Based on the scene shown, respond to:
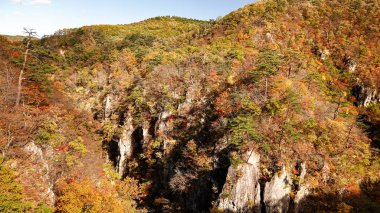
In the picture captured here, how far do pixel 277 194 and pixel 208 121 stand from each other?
14412 millimetres

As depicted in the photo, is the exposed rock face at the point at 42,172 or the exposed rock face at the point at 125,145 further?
the exposed rock face at the point at 125,145

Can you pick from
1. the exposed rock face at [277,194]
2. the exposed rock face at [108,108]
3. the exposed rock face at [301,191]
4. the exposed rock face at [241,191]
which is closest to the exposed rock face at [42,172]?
the exposed rock face at [241,191]

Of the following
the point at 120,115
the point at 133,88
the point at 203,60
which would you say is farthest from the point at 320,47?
the point at 120,115

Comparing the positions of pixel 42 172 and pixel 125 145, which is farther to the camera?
pixel 125 145

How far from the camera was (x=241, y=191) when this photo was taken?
28.3 m

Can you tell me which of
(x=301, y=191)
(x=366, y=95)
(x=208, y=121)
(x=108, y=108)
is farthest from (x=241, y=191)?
(x=366, y=95)

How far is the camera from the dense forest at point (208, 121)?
29.2 metres

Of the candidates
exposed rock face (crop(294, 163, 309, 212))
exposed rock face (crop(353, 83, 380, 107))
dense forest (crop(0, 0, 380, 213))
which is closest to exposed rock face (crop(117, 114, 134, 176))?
dense forest (crop(0, 0, 380, 213))

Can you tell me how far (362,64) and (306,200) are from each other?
35.4m

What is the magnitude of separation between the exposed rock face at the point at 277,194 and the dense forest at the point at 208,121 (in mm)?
116

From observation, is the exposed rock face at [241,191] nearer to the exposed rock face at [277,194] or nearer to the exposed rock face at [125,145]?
the exposed rock face at [277,194]

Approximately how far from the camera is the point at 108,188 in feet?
115

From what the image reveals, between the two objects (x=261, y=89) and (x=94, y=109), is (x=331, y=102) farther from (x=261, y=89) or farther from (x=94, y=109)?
(x=94, y=109)

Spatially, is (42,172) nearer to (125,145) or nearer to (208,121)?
(125,145)
